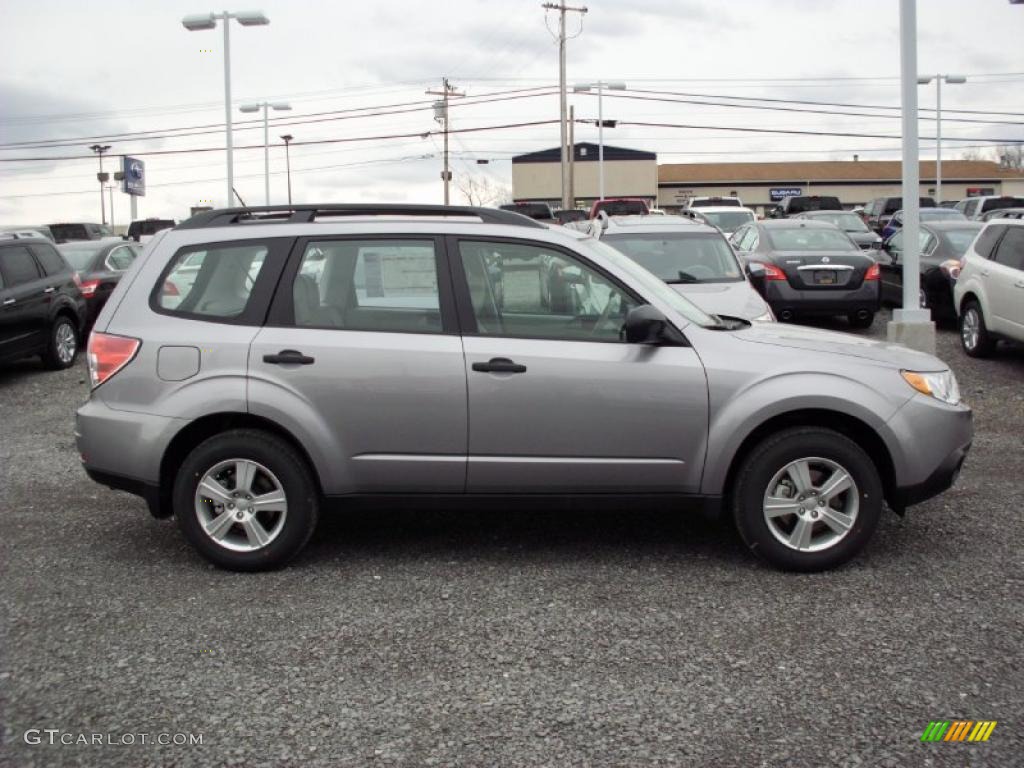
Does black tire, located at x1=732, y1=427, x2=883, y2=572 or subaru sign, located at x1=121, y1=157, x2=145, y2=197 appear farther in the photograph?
subaru sign, located at x1=121, y1=157, x2=145, y2=197

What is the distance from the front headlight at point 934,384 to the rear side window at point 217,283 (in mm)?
3348

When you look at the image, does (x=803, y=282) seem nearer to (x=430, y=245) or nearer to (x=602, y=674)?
(x=430, y=245)

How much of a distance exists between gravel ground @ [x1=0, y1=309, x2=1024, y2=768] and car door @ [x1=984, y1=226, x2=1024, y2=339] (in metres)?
5.40

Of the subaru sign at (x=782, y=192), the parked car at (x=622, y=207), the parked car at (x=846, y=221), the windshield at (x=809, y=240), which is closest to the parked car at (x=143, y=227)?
the parked car at (x=622, y=207)

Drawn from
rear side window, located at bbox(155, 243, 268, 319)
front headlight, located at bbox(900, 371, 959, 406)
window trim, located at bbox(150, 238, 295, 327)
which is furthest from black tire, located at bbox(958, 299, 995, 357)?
rear side window, located at bbox(155, 243, 268, 319)

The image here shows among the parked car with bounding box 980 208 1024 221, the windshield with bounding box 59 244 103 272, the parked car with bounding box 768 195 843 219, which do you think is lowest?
the windshield with bounding box 59 244 103 272

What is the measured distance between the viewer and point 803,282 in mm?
14078

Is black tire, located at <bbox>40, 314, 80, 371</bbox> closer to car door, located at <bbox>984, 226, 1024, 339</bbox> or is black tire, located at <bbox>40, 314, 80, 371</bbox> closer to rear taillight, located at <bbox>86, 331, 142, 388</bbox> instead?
rear taillight, located at <bbox>86, 331, 142, 388</bbox>

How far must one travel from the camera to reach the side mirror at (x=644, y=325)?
5.01 meters

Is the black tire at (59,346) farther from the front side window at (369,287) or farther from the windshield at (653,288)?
the windshield at (653,288)

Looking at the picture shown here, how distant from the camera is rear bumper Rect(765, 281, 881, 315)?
14070mm

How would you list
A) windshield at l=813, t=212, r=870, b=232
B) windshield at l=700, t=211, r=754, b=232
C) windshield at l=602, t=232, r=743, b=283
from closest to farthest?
windshield at l=602, t=232, r=743, b=283, windshield at l=813, t=212, r=870, b=232, windshield at l=700, t=211, r=754, b=232

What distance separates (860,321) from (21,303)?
11.3 m

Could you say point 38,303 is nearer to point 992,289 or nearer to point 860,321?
point 860,321
